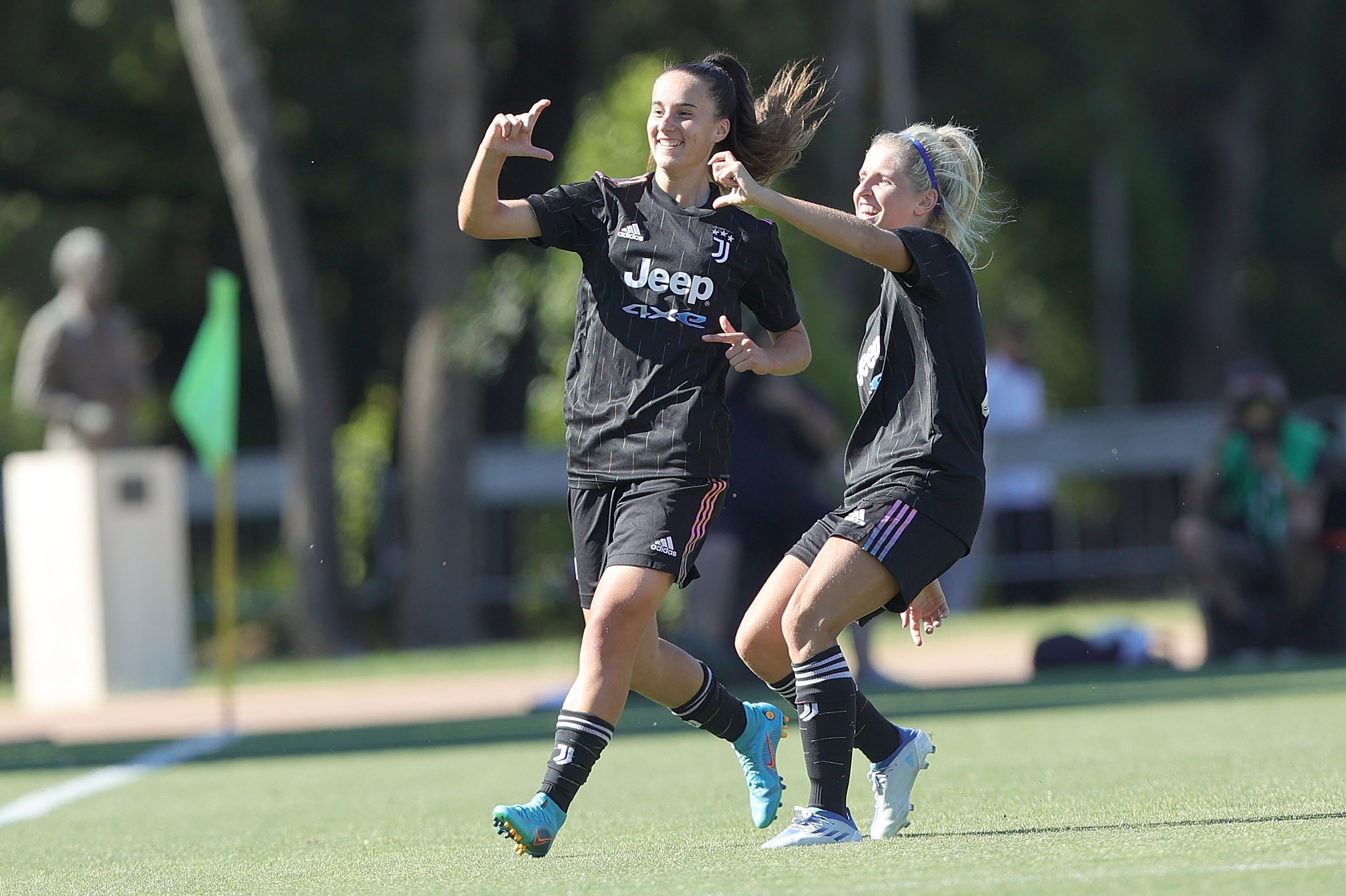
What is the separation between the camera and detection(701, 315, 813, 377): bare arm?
494 centimetres

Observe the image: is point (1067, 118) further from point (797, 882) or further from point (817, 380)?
point (797, 882)

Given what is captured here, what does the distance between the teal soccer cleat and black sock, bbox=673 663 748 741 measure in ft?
2.50

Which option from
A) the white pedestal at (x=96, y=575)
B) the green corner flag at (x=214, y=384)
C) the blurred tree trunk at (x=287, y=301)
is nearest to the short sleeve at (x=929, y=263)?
the green corner flag at (x=214, y=384)

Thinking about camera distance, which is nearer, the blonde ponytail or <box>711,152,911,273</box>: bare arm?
<box>711,152,911,273</box>: bare arm

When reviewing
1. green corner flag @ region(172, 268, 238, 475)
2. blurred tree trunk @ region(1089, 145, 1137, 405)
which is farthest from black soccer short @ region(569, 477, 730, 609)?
blurred tree trunk @ region(1089, 145, 1137, 405)

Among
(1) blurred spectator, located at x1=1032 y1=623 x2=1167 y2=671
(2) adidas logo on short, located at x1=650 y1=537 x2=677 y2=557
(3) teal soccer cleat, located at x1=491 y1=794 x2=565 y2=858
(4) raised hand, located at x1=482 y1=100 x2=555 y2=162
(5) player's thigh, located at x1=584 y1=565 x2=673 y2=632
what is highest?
(4) raised hand, located at x1=482 y1=100 x2=555 y2=162

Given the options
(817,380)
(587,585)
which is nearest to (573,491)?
(587,585)

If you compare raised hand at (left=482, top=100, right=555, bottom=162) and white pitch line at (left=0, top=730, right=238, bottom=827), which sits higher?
raised hand at (left=482, top=100, right=555, bottom=162)

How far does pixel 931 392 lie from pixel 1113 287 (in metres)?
25.9

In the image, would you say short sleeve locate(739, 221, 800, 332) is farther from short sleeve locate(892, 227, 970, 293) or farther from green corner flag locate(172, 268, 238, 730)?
green corner flag locate(172, 268, 238, 730)

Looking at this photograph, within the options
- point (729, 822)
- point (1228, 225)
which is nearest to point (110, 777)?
point (729, 822)

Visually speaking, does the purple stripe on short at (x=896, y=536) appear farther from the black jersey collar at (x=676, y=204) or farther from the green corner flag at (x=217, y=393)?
the green corner flag at (x=217, y=393)

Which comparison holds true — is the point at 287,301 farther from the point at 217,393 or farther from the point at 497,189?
the point at 497,189

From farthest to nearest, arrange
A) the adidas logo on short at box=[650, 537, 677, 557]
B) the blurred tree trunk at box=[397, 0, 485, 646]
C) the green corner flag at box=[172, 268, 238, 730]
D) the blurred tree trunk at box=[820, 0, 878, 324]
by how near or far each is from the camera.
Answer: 1. the blurred tree trunk at box=[820, 0, 878, 324]
2. the blurred tree trunk at box=[397, 0, 485, 646]
3. the green corner flag at box=[172, 268, 238, 730]
4. the adidas logo on short at box=[650, 537, 677, 557]
